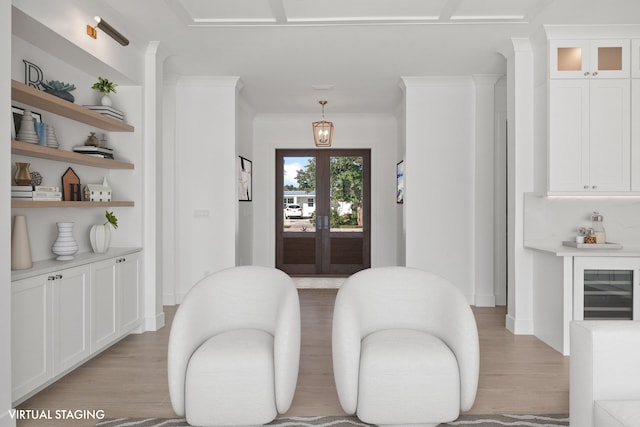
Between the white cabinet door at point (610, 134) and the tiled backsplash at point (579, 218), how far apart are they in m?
0.40

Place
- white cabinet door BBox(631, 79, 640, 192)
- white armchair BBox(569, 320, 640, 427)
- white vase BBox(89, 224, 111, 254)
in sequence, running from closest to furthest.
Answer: white armchair BBox(569, 320, 640, 427) < white vase BBox(89, 224, 111, 254) < white cabinet door BBox(631, 79, 640, 192)

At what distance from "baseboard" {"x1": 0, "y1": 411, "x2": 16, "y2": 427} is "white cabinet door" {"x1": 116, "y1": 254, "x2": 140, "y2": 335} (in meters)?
1.51

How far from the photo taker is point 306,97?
688cm

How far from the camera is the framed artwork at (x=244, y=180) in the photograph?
22.0 ft

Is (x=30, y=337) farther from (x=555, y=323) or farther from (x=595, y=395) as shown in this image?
(x=555, y=323)

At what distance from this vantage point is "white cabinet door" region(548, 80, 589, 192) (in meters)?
4.20

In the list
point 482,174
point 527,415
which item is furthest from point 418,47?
point 527,415

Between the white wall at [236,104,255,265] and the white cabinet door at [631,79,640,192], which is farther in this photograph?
the white wall at [236,104,255,265]

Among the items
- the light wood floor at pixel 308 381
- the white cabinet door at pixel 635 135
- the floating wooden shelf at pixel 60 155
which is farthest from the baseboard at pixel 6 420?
the white cabinet door at pixel 635 135

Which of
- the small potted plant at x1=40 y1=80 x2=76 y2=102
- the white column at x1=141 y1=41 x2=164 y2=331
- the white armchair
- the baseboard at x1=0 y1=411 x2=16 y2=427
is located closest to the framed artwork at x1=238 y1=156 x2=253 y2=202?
the white column at x1=141 y1=41 x2=164 y2=331

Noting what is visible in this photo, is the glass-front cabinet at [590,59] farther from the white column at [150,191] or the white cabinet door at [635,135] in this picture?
the white column at [150,191]

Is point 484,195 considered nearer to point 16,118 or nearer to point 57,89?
point 57,89

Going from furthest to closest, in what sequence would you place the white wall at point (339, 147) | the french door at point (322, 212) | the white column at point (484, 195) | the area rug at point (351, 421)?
1. the french door at point (322, 212)
2. the white wall at point (339, 147)
3. the white column at point (484, 195)
4. the area rug at point (351, 421)

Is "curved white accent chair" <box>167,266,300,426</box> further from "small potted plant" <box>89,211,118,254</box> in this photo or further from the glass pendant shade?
the glass pendant shade
